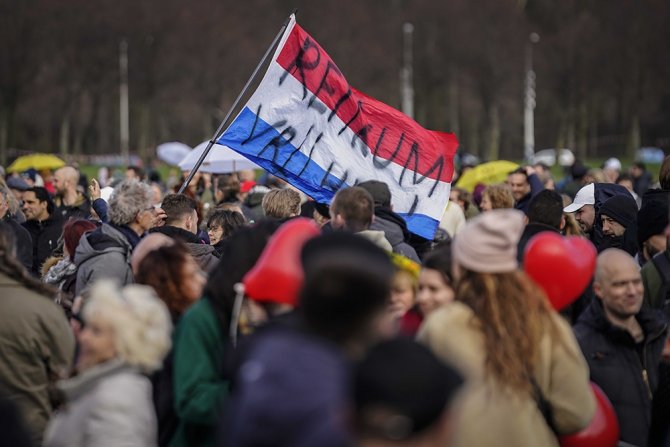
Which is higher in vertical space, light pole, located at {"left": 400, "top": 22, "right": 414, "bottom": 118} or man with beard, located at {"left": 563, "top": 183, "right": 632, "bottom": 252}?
light pole, located at {"left": 400, "top": 22, "right": 414, "bottom": 118}

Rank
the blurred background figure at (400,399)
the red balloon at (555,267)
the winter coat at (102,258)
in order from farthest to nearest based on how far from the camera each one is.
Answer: the winter coat at (102,258), the red balloon at (555,267), the blurred background figure at (400,399)

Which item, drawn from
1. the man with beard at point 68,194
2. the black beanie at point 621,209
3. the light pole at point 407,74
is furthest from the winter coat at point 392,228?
the light pole at point 407,74

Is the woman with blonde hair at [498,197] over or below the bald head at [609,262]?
over

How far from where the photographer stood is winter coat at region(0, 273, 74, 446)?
537 cm

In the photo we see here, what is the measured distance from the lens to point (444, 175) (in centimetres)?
924

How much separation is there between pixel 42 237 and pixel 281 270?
7.16 m

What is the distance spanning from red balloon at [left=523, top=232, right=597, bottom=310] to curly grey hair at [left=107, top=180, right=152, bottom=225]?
3091 mm

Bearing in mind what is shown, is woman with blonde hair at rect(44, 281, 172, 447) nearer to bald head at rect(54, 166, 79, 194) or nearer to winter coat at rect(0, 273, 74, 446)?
winter coat at rect(0, 273, 74, 446)

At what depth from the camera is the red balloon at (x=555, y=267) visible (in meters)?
4.88

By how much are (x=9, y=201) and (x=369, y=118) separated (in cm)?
318

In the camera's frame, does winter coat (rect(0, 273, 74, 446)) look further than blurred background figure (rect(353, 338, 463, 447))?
Yes

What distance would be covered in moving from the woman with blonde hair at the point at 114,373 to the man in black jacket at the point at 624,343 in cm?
213

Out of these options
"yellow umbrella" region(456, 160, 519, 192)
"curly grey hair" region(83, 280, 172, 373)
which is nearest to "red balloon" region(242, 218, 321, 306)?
"curly grey hair" region(83, 280, 172, 373)

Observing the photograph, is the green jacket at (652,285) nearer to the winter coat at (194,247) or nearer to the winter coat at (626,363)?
the winter coat at (626,363)
